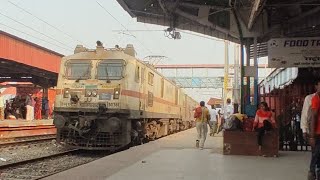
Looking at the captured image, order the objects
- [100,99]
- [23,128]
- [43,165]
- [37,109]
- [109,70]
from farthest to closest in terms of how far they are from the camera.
→ [37,109]
[23,128]
[109,70]
[100,99]
[43,165]

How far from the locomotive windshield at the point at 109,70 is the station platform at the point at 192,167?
402 centimetres

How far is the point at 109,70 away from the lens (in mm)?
17500

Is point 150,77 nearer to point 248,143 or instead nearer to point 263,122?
point 248,143

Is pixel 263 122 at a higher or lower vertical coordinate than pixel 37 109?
lower

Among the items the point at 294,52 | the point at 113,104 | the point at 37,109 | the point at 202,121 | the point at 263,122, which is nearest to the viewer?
the point at 263,122

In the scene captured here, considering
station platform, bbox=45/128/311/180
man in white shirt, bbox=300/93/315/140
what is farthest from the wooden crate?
man in white shirt, bbox=300/93/315/140

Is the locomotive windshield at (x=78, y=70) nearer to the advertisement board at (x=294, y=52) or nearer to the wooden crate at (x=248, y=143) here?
the wooden crate at (x=248, y=143)

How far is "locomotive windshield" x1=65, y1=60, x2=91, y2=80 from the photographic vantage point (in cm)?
1761

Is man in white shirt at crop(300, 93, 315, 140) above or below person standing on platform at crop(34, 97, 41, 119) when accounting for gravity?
below

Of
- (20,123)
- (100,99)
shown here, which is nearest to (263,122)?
→ (100,99)

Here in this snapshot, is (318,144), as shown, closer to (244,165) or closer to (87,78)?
(244,165)

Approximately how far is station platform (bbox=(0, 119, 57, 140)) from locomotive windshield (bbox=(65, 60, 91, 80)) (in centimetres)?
508

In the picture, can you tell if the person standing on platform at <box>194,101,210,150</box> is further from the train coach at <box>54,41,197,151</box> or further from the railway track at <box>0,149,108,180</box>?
the railway track at <box>0,149,108,180</box>

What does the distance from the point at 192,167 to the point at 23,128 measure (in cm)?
1473
